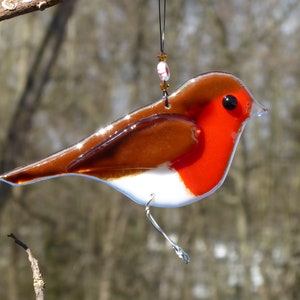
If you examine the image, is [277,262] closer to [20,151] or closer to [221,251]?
[221,251]

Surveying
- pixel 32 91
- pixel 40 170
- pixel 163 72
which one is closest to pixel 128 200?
pixel 32 91

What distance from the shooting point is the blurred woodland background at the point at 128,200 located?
566 cm

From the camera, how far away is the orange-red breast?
1.14m

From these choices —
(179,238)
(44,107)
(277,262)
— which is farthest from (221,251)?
(44,107)

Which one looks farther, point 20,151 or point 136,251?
point 136,251

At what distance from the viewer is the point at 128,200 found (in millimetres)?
6434

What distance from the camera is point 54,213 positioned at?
22.1 ft

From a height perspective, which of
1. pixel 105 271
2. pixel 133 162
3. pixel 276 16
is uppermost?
pixel 276 16

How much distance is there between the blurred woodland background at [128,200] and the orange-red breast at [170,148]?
4.02 metres

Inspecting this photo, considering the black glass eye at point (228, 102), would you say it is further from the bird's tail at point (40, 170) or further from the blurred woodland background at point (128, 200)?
the blurred woodland background at point (128, 200)

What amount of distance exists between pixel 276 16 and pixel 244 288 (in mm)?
2385

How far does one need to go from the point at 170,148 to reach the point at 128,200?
17.3 ft

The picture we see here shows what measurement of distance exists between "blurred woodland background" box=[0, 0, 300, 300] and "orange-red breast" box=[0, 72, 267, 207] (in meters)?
4.02

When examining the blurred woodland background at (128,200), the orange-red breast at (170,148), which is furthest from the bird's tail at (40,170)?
the blurred woodland background at (128,200)
